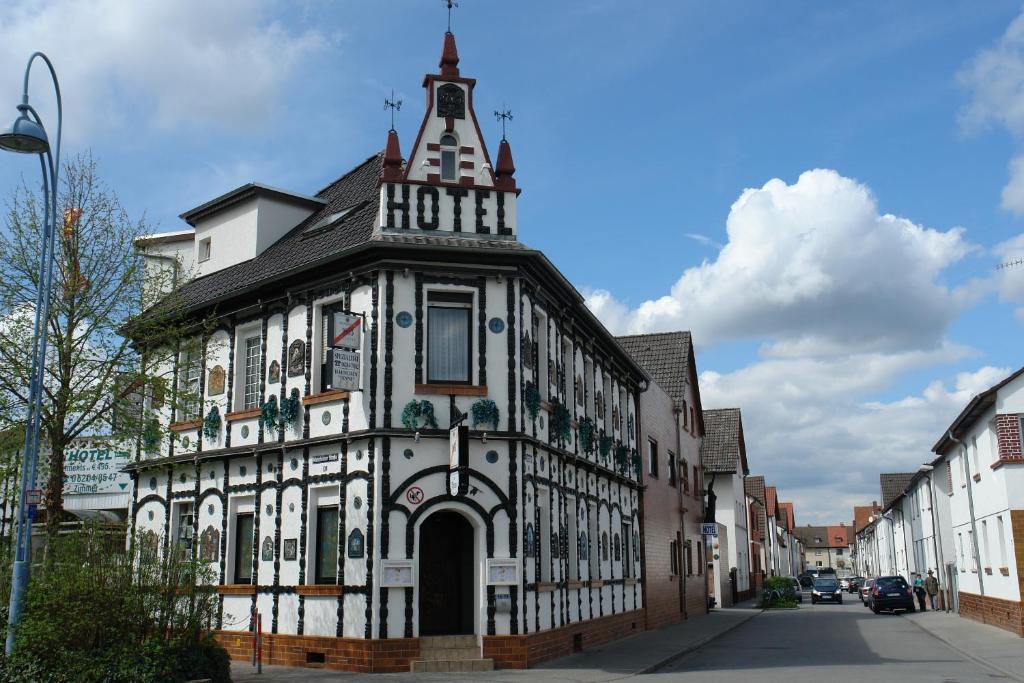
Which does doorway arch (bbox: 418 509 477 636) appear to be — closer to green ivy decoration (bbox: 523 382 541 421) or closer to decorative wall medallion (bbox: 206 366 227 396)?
green ivy decoration (bbox: 523 382 541 421)

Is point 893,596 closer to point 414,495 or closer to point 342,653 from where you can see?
point 414,495

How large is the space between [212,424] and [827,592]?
4353 cm

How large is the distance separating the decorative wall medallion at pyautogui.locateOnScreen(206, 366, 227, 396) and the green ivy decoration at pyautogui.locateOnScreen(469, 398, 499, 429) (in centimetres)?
647

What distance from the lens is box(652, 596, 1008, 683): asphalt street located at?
666 inches

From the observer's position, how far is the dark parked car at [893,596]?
40406 millimetres

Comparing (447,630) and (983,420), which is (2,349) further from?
(983,420)

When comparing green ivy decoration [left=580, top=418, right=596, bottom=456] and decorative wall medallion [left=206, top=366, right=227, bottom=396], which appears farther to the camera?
green ivy decoration [left=580, top=418, right=596, bottom=456]

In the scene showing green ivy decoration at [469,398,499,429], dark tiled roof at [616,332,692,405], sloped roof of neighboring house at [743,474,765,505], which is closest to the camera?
green ivy decoration at [469,398,499,429]

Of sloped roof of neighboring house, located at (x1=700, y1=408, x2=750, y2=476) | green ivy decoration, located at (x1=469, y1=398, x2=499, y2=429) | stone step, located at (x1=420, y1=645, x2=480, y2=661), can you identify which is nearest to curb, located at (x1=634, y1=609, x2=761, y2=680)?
stone step, located at (x1=420, y1=645, x2=480, y2=661)

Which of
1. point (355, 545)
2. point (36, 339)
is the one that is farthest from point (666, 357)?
point (36, 339)

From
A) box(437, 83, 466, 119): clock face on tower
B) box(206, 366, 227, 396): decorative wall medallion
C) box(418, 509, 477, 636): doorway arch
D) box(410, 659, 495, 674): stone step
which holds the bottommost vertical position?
box(410, 659, 495, 674): stone step

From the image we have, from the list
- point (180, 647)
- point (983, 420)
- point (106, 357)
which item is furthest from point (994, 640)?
point (106, 357)

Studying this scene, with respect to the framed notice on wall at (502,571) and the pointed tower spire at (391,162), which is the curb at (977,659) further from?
the pointed tower spire at (391,162)

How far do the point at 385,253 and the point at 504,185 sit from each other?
113 inches
